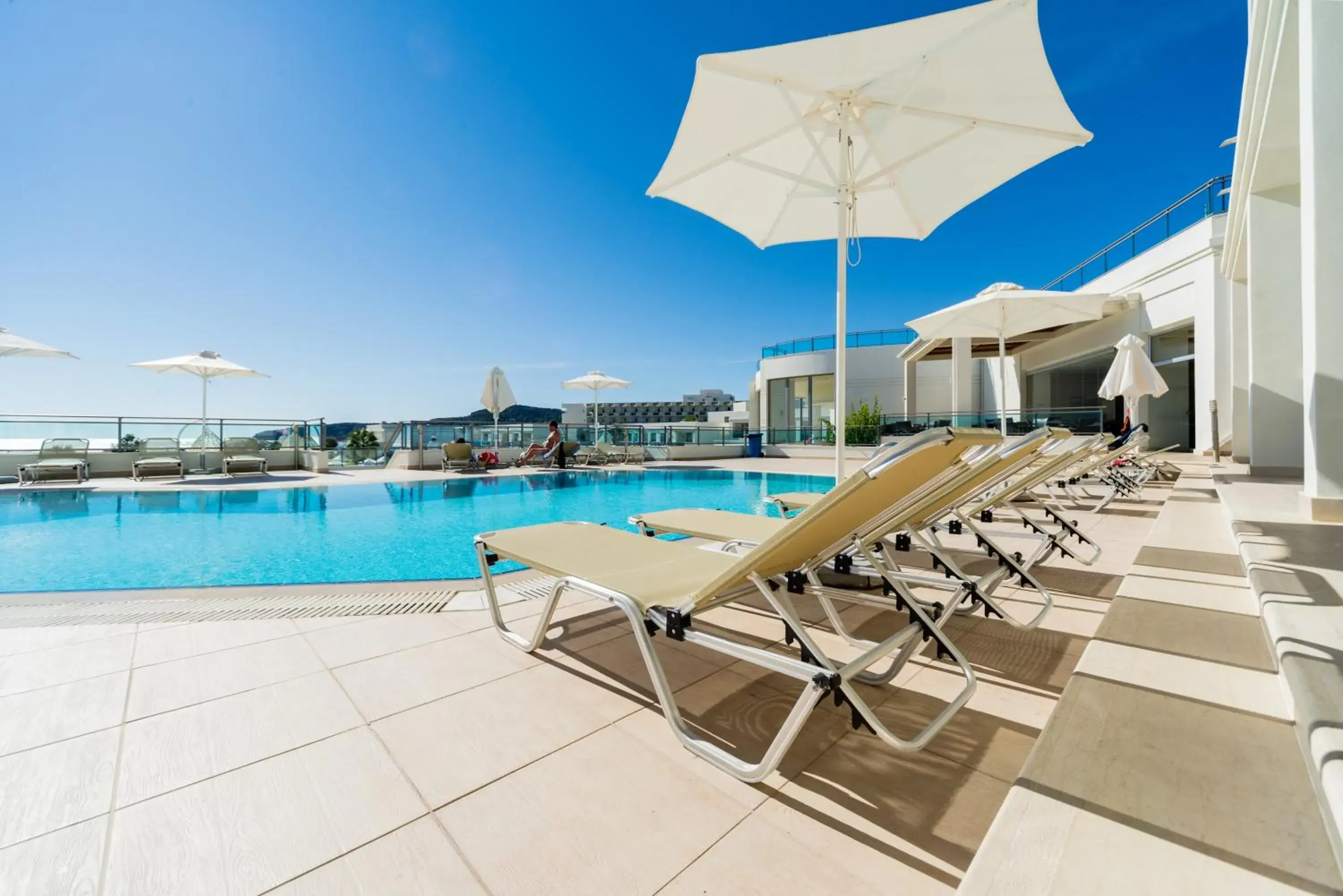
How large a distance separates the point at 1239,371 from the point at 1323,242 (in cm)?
868

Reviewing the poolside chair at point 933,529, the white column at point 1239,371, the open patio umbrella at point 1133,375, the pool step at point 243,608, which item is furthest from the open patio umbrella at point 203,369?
the white column at point 1239,371

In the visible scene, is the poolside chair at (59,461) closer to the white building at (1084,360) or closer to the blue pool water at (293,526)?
the blue pool water at (293,526)

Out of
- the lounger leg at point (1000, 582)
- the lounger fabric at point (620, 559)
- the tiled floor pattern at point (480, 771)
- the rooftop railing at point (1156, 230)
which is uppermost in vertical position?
the rooftop railing at point (1156, 230)

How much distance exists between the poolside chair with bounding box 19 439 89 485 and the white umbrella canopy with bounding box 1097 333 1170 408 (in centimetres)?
1909

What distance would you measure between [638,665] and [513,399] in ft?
49.5

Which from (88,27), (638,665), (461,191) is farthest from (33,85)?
(638,665)

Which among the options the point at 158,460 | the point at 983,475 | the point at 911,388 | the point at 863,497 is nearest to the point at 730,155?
the point at 983,475

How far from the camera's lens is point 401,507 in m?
8.20

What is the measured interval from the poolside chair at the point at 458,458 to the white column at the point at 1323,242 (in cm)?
1365

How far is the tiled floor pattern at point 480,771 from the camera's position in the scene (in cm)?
119

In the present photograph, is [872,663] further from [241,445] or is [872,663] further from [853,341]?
[853,341]

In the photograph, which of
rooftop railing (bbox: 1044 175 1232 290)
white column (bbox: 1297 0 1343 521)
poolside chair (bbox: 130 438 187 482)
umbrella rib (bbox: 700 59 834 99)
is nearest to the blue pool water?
poolside chair (bbox: 130 438 187 482)

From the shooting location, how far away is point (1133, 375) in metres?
8.40

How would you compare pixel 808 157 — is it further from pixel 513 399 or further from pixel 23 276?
pixel 23 276
